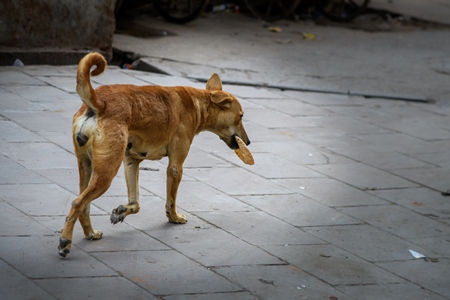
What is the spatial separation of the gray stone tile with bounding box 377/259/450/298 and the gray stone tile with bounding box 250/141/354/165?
2.00 metres

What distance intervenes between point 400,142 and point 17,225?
4.33 m

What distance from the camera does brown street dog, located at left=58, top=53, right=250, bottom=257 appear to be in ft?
14.1

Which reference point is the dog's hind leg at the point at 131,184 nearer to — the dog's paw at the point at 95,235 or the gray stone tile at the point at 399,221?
the dog's paw at the point at 95,235

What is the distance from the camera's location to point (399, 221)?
5746 millimetres

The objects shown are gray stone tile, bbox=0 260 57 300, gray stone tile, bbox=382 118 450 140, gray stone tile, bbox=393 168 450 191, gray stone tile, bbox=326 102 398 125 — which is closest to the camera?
gray stone tile, bbox=0 260 57 300

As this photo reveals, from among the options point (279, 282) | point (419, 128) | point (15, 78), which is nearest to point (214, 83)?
point (279, 282)

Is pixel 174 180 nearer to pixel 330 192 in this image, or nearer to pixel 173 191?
pixel 173 191

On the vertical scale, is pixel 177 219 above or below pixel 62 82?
above

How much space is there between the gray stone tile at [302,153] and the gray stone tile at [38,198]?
2.27 m

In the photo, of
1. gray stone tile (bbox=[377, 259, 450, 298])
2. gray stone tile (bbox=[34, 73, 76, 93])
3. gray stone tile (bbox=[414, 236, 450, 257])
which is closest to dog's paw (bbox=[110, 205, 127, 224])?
gray stone tile (bbox=[377, 259, 450, 298])

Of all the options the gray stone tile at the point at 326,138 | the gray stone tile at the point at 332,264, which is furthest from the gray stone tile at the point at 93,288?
the gray stone tile at the point at 326,138

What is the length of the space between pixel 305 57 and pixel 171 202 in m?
6.62

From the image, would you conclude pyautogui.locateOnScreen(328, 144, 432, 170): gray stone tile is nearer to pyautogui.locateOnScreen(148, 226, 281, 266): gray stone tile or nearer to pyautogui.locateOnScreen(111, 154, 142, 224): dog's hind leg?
pyautogui.locateOnScreen(148, 226, 281, 266): gray stone tile

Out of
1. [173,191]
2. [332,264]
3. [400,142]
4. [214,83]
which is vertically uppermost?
Result: [214,83]
